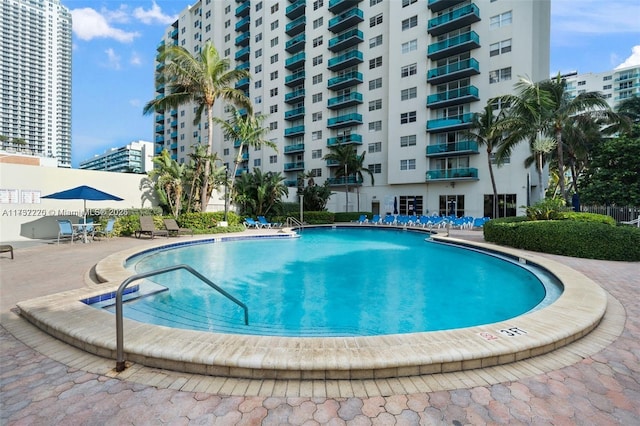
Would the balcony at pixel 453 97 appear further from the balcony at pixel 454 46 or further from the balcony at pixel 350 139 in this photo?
the balcony at pixel 350 139

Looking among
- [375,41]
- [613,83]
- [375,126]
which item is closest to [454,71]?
[375,126]

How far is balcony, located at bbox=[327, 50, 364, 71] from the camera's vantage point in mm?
33844

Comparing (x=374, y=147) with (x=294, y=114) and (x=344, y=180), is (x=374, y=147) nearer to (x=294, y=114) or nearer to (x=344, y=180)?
(x=344, y=180)

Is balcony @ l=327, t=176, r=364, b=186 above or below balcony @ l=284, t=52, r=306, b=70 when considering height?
below

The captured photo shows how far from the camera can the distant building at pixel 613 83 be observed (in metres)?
75.2

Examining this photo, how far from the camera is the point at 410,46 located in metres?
29.9

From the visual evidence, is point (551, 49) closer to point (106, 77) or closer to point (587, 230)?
point (587, 230)

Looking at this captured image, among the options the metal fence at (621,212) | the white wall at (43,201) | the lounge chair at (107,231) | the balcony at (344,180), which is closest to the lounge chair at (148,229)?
the lounge chair at (107,231)

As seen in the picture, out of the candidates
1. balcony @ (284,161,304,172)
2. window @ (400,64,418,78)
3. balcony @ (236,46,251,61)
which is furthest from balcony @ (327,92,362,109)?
balcony @ (236,46,251,61)

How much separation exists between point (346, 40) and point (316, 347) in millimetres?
36690

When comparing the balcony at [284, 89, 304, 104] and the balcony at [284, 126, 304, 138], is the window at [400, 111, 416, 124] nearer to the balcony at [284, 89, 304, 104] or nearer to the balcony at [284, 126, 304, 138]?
the balcony at [284, 126, 304, 138]

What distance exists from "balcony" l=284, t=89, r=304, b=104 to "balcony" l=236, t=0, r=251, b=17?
16.3 m

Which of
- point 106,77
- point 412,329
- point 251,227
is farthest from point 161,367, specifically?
point 251,227

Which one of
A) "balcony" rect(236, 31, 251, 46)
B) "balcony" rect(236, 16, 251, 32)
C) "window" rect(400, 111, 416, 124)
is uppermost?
"balcony" rect(236, 16, 251, 32)
